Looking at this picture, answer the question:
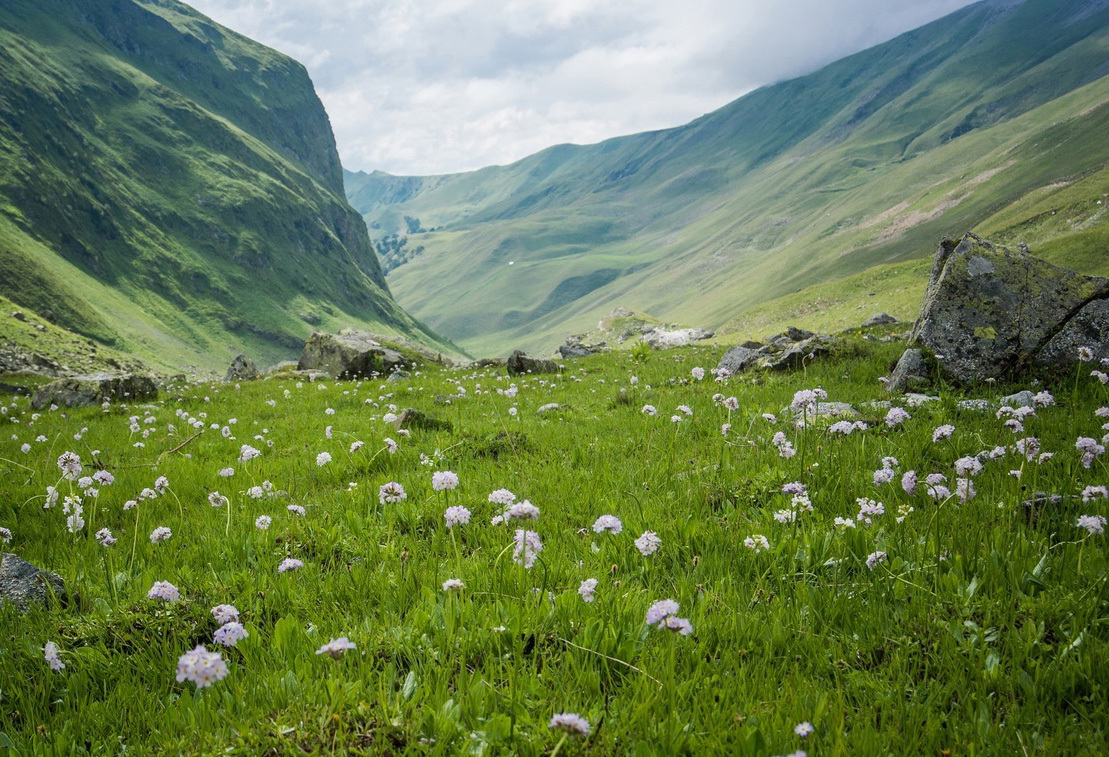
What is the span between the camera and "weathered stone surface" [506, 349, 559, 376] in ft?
70.6

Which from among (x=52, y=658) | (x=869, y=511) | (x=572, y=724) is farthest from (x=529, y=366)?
(x=572, y=724)

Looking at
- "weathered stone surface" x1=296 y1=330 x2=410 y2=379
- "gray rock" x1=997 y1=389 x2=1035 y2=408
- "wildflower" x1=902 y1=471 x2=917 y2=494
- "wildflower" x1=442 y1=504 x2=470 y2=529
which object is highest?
"weathered stone surface" x1=296 y1=330 x2=410 y2=379

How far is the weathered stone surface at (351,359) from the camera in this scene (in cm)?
2480

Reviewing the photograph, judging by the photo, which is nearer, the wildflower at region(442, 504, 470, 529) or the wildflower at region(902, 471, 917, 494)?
the wildflower at region(442, 504, 470, 529)

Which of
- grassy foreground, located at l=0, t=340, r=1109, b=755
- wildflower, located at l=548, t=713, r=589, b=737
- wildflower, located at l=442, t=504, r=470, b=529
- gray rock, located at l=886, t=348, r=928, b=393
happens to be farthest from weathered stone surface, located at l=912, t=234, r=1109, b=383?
wildflower, located at l=548, t=713, r=589, b=737

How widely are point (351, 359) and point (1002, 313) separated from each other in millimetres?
23232

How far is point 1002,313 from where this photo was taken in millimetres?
8984

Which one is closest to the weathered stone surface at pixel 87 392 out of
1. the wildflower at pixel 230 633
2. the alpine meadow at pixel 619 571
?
the alpine meadow at pixel 619 571

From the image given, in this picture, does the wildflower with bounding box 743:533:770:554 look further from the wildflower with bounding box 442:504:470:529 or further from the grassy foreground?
the wildflower with bounding box 442:504:470:529

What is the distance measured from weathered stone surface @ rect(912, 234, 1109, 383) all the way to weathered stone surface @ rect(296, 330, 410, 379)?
1983cm

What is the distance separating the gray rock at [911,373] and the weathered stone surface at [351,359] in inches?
756

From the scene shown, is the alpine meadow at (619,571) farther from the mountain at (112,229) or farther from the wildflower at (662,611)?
the mountain at (112,229)

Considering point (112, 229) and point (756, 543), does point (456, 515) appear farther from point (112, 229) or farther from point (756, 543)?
point (112, 229)

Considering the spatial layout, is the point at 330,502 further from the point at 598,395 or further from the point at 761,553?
the point at 598,395
